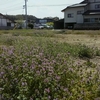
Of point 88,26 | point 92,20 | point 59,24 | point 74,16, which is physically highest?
point 74,16

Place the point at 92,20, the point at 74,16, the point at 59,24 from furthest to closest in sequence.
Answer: the point at 59,24, the point at 74,16, the point at 92,20

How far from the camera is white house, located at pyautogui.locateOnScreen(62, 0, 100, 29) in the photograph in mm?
36062

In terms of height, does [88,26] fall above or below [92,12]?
below

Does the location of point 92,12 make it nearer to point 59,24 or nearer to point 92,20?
point 92,20

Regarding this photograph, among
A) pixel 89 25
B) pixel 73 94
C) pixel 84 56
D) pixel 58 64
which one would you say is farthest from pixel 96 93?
pixel 89 25

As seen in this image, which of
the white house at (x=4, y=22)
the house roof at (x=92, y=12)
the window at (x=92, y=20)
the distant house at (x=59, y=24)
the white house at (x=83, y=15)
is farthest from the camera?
the white house at (x=4, y=22)

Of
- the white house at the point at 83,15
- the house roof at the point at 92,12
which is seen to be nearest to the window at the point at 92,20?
the white house at the point at 83,15

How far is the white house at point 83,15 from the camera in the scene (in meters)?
36.1

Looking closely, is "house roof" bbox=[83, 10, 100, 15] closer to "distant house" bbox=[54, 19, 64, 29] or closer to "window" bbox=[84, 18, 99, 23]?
"window" bbox=[84, 18, 99, 23]

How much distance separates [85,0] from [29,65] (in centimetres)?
4016

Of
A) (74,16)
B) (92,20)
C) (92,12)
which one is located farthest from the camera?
(74,16)

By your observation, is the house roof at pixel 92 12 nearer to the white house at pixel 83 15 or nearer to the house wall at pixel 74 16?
the white house at pixel 83 15

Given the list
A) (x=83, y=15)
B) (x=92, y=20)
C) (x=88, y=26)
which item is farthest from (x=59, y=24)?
(x=88, y=26)

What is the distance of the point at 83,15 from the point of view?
125 feet
